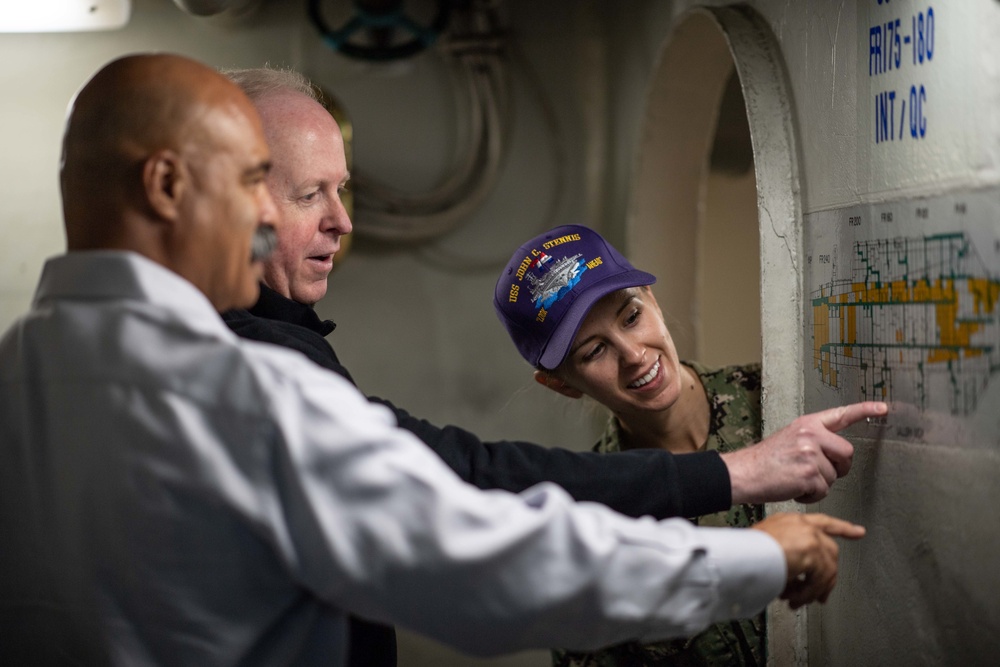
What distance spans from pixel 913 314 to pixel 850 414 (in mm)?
184

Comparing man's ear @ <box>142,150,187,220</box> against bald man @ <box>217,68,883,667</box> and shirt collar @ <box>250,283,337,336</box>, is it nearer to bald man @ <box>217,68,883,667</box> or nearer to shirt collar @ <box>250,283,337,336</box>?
bald man @ <box>217,68,883,667</box>

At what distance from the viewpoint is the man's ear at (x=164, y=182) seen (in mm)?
995

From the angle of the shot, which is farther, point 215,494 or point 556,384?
point 556,384

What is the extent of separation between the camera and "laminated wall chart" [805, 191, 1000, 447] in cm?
115

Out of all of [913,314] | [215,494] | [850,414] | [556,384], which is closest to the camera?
[215,494]

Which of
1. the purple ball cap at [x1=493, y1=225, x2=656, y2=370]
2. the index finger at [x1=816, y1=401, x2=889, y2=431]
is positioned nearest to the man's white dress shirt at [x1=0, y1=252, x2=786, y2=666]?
the index finger at [x1=816, y1=401, x2=889, y2=431]

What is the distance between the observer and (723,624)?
6.00ft

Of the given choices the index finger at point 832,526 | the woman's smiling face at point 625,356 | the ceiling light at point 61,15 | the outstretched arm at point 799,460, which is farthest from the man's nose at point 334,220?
the ceiling light at point 61,15

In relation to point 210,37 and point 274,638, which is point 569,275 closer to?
point 274,638

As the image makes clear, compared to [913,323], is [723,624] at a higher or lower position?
lower

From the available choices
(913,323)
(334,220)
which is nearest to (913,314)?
(913,323)

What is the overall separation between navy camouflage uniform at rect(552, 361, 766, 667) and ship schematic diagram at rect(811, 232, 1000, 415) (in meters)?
0.34

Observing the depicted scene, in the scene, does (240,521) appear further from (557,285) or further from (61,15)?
(61,15)

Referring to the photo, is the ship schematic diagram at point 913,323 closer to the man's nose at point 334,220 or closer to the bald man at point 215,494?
the bald man at point 215,494
